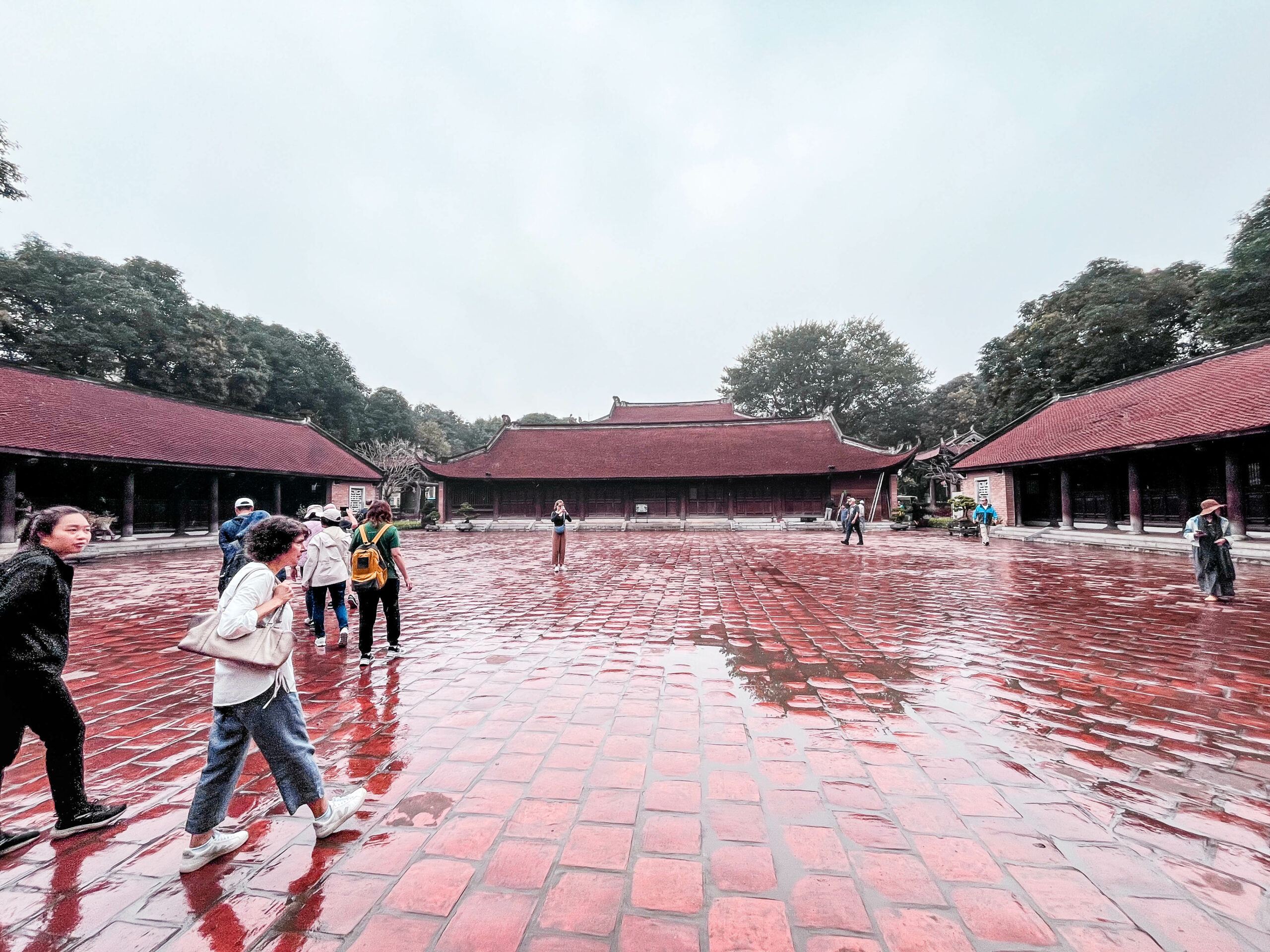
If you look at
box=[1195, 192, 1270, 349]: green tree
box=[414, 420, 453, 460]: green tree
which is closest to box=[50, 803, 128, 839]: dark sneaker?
box=[1195, 192, 1270, 349]: green tree

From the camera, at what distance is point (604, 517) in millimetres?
25641

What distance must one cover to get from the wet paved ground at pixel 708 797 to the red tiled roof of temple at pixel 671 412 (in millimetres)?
30701

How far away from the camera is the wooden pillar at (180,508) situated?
58.6 ft

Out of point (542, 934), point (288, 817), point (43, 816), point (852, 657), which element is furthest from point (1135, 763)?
point (43, 816)

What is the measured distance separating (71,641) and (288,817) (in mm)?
5252

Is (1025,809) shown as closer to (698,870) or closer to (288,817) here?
(698,870)

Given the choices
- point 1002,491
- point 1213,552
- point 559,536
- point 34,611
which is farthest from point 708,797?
point 1002,491

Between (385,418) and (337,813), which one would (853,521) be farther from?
(385,418)

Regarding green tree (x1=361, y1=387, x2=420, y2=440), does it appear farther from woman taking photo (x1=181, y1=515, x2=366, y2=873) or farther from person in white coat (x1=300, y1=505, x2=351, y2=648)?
woman taking photo (x1=181, y1=515, x2=366, y2=873)

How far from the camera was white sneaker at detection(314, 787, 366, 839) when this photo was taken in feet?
7.63

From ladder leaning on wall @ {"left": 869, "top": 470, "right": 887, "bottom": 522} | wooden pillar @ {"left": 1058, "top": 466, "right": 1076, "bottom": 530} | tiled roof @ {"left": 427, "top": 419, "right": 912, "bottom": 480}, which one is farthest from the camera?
tiled roof @ {"left": 427, "top": 419, "right": 912, "bottom": 480}

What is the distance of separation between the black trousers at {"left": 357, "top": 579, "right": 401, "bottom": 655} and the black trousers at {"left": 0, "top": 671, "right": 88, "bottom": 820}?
208 cm

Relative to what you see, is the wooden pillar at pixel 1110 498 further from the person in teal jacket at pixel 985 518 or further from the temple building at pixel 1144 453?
the person in teal jacket at pixel 985 518

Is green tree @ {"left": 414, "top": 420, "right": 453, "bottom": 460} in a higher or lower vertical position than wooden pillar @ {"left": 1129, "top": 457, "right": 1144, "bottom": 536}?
higher
